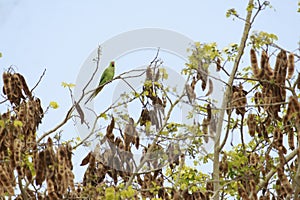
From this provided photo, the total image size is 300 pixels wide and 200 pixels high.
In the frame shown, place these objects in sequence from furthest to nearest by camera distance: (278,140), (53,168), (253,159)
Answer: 1. (253,159)
2. (278,140)
3. (53,168)

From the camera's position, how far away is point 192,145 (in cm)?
850

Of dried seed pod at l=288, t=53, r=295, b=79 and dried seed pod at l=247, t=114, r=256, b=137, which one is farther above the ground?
dried seed pod at l=288, t=53, r=295, b=79

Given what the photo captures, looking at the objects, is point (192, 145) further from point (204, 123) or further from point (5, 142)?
point (5, 142)

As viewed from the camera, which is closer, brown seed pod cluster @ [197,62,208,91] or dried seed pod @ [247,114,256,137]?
dried seed pod @ [247,114,256,137]

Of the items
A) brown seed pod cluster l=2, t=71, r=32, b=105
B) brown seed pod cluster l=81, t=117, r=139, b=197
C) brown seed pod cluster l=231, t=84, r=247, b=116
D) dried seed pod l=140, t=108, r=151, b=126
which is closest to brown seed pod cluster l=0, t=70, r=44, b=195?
brown seed pod cluster l=2, t=71, r=32, b=105

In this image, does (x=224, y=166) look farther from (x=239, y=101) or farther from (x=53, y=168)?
(x=53, y=168)

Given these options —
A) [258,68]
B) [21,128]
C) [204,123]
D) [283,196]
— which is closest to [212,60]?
[204,123]

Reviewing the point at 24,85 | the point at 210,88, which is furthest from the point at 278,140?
the point at 24,85

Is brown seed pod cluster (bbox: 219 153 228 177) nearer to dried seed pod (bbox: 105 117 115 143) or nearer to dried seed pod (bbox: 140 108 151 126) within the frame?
dried seed pod (bbox: 140 108 151 126)

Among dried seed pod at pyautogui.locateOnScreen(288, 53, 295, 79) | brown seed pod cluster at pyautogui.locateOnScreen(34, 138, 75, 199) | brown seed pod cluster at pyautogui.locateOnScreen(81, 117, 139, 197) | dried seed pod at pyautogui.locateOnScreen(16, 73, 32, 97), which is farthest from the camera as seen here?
brown seed pod cluster at pyautogui.locateOnScreen(81, 117, 139, 197)

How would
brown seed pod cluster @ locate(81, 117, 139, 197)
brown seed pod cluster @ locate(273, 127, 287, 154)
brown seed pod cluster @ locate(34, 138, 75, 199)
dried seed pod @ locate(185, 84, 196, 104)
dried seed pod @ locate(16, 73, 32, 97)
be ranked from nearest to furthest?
1. brown seed pod cluster @ locate(34, 138, 75, 199)
2. dried seed pod @ locate(16, 73, 32, 97)
3. brown seed pod cluster @ locate(273, 127, 287, 154)
4. brown seed pod cluster @ locate(81, 117, 139, 197)
5. dried seed pod @ locate(185, 84, 196, 104)

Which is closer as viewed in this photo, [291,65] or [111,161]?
[291,65]

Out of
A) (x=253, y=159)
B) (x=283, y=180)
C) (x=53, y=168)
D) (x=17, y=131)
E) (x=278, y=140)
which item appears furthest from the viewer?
(x=253, y=159)

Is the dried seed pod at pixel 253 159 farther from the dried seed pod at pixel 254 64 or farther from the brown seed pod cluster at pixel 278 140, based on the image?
the dried seed pod at pixel 254 64
